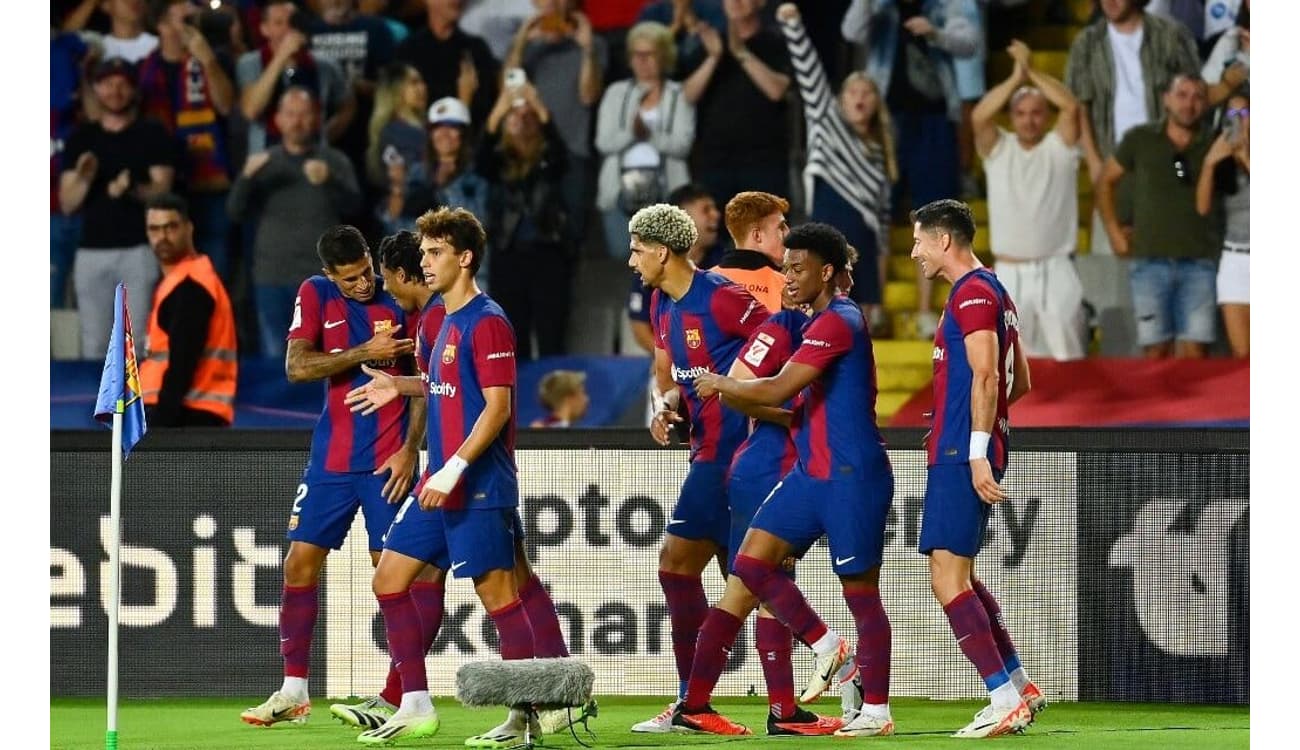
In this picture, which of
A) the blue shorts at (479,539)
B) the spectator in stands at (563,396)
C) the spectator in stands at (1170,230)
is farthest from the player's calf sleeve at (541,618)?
the spectator in stands at (1170,230)

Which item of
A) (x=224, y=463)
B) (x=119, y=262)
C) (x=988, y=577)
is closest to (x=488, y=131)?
(x=119, y=262)

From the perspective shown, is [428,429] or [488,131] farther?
[488,131]

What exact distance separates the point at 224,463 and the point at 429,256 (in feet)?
9.76

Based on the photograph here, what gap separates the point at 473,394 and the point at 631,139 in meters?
6.73

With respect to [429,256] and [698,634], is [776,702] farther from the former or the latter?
[429,256]

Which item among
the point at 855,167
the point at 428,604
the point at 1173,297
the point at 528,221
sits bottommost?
the point at 428,604

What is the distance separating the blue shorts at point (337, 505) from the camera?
9.27 meters

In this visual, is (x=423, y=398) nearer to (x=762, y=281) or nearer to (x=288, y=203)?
(x=762, y=281)

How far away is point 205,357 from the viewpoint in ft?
41.2

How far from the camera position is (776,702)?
860cm

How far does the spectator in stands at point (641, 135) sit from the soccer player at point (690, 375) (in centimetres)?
557

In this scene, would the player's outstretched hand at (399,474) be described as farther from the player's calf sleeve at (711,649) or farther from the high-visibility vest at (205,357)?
the high-visibility vest at (205,357)

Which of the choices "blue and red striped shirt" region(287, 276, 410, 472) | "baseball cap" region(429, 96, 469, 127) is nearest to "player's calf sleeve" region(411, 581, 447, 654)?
"blue and red striped shirt" region(287, 276, 410, 472)

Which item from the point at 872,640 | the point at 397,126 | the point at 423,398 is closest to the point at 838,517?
the point at 872,640
